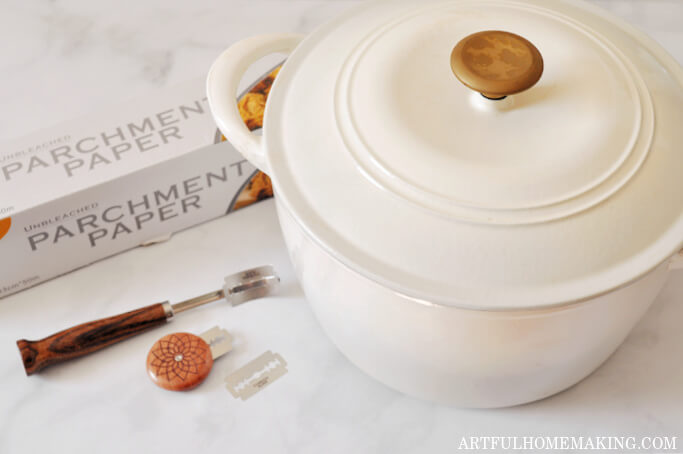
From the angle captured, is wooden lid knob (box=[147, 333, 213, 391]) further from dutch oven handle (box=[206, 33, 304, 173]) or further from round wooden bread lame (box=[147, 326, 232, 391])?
dutch oven handle (box=[206, 33, 304, 173])

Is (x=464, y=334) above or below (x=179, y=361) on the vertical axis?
above

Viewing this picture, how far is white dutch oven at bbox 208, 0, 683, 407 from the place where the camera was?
526 mm

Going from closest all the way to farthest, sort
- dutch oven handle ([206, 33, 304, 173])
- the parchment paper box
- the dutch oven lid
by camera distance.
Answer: the dutch oven lid, dutch oven handle ([206, 33, 304, 173]), the parchment paper box

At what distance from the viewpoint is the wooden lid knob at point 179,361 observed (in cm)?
72

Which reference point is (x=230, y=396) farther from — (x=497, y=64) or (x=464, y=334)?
(x=497, y=64)

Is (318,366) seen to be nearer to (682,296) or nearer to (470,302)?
(470,302)

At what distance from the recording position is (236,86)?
68 cm

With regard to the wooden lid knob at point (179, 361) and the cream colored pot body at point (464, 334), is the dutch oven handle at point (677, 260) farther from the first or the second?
the wooden lid knob at point (179, 361)

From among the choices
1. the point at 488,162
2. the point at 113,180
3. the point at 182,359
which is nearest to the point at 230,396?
the point at 182,359

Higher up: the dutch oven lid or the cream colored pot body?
the dutch oven lid

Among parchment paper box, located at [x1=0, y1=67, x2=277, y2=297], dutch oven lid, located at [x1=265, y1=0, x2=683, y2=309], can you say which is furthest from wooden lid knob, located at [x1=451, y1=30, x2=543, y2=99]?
parchment paper box, located at [x1=0, y1=67, x2=277, y2=297]

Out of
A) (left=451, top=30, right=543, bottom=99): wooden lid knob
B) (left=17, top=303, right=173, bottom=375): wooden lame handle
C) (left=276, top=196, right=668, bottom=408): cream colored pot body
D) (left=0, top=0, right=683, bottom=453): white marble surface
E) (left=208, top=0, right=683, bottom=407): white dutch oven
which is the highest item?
(left=451, top=30, right=543, bottom=99): wooden lid knob

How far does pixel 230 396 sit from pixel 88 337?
0.52ft

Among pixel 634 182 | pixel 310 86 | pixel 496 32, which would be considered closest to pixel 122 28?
pixel 310 86
